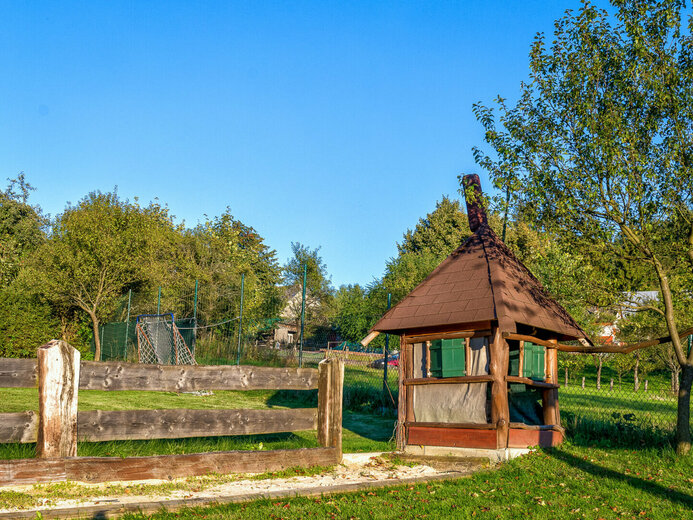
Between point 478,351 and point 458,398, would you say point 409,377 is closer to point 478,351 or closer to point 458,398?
point 458,398

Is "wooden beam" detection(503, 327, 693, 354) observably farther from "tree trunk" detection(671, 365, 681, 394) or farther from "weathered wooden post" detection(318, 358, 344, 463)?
"tree trunk" detection(671, 365, 681, 394)

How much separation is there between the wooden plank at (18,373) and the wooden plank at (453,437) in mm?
6502

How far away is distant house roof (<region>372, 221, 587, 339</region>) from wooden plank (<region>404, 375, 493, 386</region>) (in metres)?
0.91

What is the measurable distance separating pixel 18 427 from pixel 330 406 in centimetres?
396

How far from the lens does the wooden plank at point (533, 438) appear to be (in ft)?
32.0

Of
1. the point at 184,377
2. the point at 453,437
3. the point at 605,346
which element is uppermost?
the point at 605,346

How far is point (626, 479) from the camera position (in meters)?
7.89

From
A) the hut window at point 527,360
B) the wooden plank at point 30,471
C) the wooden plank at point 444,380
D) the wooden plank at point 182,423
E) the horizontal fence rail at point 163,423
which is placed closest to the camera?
the wooden plank at point 30,471

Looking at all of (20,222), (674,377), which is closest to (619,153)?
(674,377)

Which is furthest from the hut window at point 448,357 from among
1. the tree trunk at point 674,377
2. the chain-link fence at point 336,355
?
the tree trunk at point 674,377

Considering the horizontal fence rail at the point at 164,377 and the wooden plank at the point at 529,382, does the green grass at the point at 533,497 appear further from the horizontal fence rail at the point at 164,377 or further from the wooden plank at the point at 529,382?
the horizontal fence rail at the point at 164,377

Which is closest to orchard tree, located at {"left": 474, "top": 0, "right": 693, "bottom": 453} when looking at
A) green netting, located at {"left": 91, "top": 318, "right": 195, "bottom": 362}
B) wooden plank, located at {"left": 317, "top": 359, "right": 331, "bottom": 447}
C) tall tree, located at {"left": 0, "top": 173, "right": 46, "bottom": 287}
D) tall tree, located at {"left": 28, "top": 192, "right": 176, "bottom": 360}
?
wooden plank, located at {"left": 317, "top": 359, "right": 331, "bottom": 447}

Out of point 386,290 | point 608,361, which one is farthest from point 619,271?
point 386,290

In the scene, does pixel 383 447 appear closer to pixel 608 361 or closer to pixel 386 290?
pixel 608 361
